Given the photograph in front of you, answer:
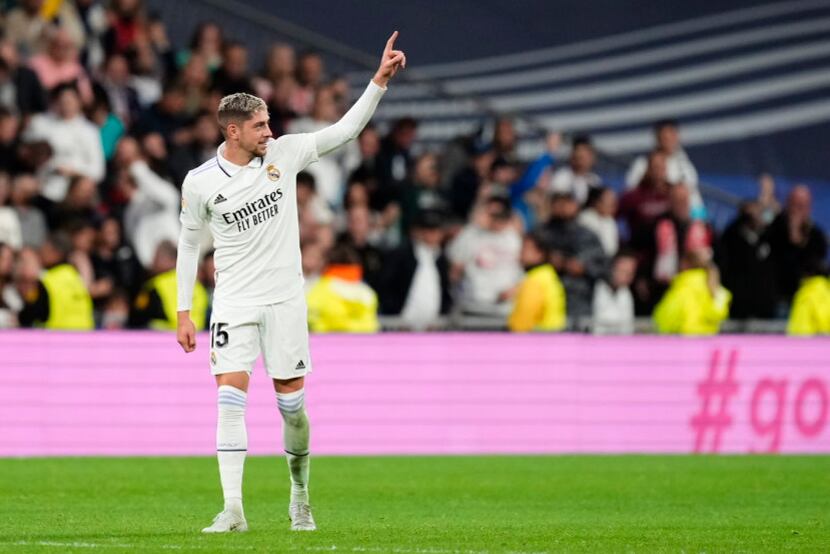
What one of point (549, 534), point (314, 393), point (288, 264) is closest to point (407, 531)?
point (549, 534)

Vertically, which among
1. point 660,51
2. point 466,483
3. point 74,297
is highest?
point 660,51

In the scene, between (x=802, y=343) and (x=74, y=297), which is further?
(x=802, y=343)

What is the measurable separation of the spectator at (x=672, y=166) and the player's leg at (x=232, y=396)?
11.2m

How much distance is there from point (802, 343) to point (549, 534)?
30.7 ft

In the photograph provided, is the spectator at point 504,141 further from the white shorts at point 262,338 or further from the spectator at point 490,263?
the white shorts at point 262,338

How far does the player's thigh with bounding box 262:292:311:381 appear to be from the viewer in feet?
31.7

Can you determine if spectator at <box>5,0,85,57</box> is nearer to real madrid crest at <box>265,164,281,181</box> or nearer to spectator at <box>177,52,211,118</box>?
spectator at <box>177,52,211,118</box>

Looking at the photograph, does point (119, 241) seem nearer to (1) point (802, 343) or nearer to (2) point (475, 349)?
(2) point (475, 349)

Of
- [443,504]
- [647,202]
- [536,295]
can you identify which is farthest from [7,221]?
[647,202]

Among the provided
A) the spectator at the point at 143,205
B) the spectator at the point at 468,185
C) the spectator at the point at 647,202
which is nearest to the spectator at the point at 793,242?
the spectator at the point at 647,202

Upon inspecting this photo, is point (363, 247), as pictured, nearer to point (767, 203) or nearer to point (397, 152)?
point (397, 152)

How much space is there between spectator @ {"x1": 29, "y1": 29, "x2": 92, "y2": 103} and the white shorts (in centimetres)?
969

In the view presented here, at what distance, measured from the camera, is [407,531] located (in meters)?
9.85

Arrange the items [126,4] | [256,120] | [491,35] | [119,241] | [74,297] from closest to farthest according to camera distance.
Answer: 1. [256,120]
2. [74,297]
3. [119,241]
4. [126,4]
5. [491,35]
